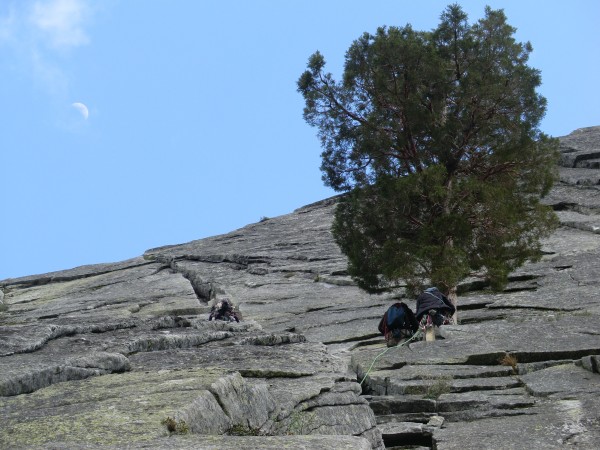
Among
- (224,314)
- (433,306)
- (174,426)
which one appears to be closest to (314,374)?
(174,426)

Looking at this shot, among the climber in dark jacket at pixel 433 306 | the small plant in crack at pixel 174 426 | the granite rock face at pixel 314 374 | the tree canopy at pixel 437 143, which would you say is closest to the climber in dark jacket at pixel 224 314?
the granite rock face at pixel 314 374

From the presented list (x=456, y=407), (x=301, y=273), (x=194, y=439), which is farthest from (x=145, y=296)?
(x=194, y=439)

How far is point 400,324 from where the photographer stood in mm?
18125

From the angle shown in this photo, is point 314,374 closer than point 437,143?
Yes

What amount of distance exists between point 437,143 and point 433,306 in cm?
553

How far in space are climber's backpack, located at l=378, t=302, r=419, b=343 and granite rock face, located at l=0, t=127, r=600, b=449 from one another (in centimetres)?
53

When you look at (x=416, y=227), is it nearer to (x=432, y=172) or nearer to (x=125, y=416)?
(x=432, y=172)

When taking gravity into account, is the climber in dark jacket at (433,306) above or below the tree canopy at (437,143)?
below

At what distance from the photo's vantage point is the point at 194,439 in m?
7.19

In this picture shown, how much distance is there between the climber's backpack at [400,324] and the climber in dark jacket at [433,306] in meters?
0.19

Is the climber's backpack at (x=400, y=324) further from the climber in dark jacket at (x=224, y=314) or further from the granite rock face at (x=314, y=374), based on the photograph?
the climber in dark jacket at (x=224, y=314)

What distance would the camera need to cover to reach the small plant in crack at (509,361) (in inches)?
584

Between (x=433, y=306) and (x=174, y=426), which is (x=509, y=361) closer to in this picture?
(x=433, y=306)

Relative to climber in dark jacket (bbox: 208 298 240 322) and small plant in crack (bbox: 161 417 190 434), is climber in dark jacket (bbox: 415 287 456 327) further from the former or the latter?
small plant in crack (bbox: 161 417 190 434)
